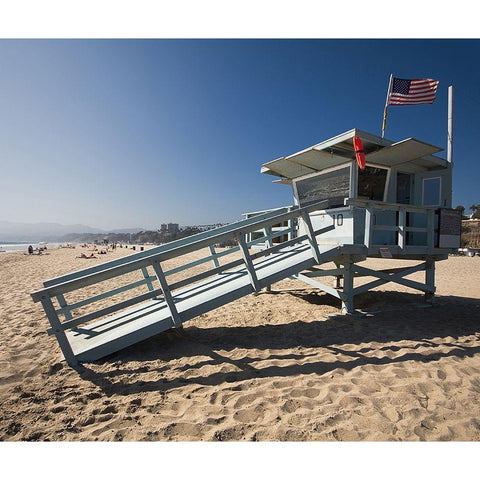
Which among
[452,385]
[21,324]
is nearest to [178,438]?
[452,385]

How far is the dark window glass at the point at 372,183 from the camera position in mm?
6656

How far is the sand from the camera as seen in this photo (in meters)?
2.41

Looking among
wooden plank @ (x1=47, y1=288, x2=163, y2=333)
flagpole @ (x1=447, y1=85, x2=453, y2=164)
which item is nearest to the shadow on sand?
wooden plank @ (x1=47, y1=288, x2=163, y2=333)

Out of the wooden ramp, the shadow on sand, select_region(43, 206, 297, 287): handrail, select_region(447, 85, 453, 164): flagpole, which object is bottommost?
the shadow on sand

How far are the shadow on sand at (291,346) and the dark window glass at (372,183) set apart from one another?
2.80 meters

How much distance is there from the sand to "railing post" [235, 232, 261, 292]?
0.97 metres

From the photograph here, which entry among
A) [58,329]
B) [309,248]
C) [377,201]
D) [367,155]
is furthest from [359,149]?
[58,329]

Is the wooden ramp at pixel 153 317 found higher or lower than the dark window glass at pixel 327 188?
lower

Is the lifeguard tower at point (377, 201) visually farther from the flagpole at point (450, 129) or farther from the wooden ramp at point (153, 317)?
the wooden ramp at point (153, 317)

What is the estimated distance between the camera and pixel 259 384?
314 centimetres

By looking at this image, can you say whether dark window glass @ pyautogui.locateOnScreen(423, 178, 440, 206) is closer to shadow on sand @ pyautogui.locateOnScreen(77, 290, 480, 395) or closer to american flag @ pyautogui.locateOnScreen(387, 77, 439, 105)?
american flag @ pyautogui.locateOnScreen(387, 77, 439, 105)

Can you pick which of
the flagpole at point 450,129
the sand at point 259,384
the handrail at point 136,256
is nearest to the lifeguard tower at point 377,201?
the flagpole at point 450,129

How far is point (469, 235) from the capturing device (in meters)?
28.8

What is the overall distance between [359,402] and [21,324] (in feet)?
20.7
